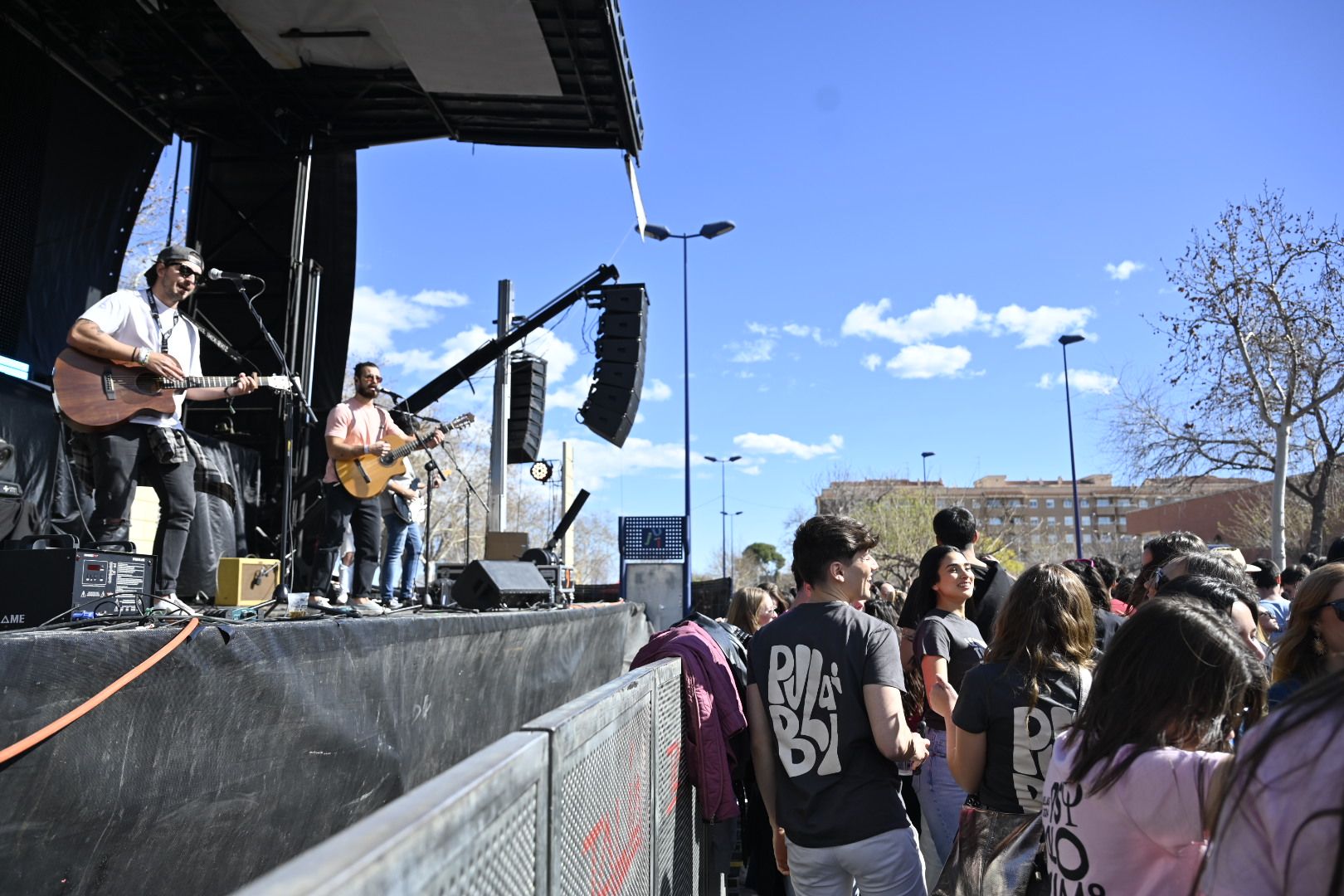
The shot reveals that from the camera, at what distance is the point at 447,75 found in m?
10.1

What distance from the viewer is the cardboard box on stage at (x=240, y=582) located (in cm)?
654

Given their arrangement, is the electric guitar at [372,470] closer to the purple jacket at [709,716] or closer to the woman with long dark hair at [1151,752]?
the purple jacket at [709,716]

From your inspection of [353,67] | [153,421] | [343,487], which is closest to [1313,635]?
[153,421]

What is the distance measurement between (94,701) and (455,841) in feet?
5.99

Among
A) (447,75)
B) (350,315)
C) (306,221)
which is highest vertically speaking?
(447,75)

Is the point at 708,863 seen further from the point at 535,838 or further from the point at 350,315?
the point at 350,315

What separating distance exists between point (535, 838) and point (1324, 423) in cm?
2285

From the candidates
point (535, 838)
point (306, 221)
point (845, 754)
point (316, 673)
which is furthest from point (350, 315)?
point (535, 838)

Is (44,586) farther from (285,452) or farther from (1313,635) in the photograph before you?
(1313,635)

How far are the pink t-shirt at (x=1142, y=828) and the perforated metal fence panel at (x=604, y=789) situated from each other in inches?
41.0

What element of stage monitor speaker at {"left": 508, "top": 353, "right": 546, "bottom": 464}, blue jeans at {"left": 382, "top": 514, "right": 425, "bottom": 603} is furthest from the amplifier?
stage monitor speaker at {"left": 508, "top": 353, "right": 546, "bottom": 464}

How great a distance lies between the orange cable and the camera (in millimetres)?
2244

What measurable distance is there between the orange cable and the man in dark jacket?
316 centimetres

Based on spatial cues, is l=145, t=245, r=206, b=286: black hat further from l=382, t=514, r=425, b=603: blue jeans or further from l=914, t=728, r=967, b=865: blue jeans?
l=914, t=728, r=967, b=865: blue jeans
